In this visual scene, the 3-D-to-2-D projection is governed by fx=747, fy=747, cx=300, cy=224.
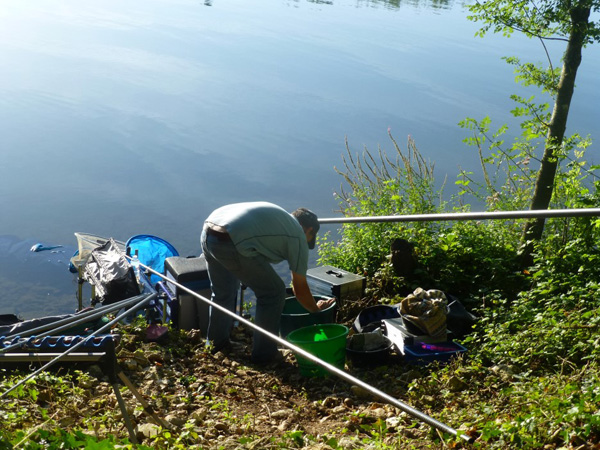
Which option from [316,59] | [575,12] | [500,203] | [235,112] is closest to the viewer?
[575,12]

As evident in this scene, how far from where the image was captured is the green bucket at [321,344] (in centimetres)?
466

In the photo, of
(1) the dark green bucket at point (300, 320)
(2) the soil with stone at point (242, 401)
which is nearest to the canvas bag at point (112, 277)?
(2) the soil with stone at point (242, 401)

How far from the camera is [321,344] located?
4.66m

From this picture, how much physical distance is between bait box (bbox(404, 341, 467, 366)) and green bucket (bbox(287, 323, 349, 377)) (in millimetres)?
428

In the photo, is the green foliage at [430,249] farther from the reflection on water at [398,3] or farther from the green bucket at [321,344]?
the reflection on water at [398,3]

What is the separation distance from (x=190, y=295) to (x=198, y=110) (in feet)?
51.1

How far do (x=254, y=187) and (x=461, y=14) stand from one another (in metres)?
21.1

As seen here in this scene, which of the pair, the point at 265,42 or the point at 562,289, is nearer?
the point at 562,289

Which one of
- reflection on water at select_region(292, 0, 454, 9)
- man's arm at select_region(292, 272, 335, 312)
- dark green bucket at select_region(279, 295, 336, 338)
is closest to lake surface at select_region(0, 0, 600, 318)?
reflection on water at select_region(292, 0, 454, 9)

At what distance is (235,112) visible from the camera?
20.8 metres

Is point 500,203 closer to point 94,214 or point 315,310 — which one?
point 315,310

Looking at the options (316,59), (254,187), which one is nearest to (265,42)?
(316,59)

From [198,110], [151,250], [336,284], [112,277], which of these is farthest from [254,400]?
[198,110]

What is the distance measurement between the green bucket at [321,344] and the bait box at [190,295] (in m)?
1.05
